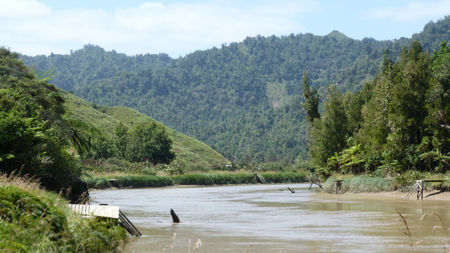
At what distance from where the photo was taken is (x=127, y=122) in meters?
115

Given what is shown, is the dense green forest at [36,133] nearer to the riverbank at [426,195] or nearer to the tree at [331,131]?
the riverbank at [426,195]

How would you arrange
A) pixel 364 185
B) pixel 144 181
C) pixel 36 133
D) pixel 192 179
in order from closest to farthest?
pixel 36 133, pixel 364 185, pixel 144 181, pixel 192 179

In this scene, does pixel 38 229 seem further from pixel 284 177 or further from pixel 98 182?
pixel 284 177

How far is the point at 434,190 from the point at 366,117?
12274 millimetres

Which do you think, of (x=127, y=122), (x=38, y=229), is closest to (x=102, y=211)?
(x=38, y=229)

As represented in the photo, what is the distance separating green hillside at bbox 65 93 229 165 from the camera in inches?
3671

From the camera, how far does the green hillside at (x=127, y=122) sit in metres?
93.2

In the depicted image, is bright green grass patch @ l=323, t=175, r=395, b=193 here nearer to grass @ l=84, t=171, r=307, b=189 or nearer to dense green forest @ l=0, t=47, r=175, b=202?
dense green forest @ l=0, t=47, r=175, b=202

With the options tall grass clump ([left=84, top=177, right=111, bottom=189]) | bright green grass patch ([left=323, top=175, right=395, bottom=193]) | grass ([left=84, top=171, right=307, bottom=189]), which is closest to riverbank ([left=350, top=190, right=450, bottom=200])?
bright green grass patch ([left=323, top=175, right=395, bottom=193])

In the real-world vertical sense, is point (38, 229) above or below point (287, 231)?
above

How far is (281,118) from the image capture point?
633 feet

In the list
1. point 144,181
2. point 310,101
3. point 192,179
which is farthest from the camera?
point 192,179

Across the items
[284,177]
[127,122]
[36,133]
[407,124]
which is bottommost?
[284,177]

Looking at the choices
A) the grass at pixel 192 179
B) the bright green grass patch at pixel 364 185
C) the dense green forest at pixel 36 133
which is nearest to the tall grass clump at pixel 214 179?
the grass at pixel 192 179
